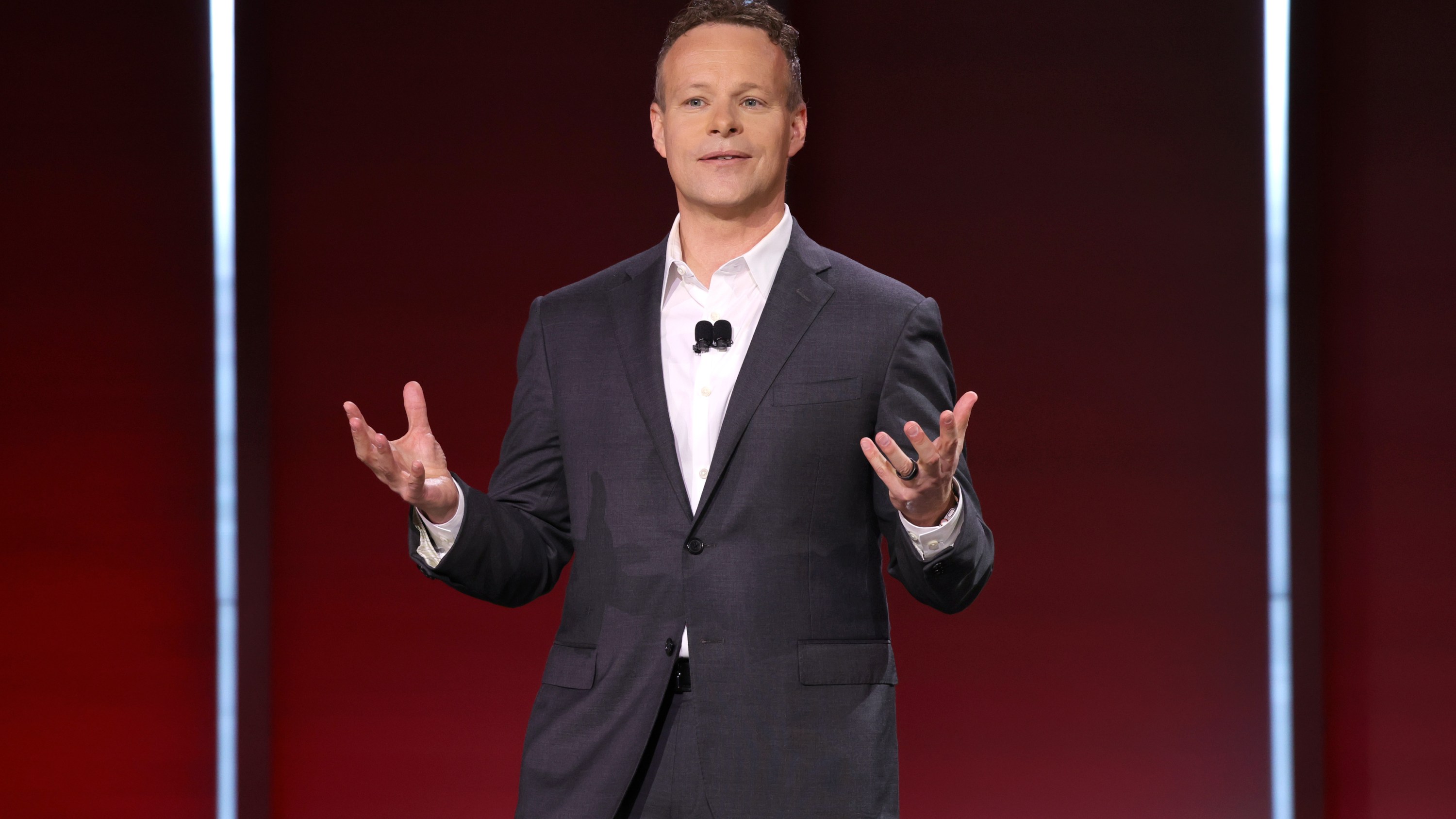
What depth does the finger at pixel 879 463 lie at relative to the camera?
141 centimetres

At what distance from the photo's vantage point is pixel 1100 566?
131 inches

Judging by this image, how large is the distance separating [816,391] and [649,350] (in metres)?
0.24

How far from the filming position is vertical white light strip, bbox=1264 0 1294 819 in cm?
332

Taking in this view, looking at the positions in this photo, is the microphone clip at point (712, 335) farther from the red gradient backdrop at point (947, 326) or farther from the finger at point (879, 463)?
the red gradient backdrop at point (947, 326)

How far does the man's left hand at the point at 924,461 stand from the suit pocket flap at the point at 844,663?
0.23m

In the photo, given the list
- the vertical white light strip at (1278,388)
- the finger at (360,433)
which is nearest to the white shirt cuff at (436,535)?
the finger at (360,433)

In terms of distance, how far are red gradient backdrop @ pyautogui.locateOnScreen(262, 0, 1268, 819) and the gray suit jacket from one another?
5.15ft

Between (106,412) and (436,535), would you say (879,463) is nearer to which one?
(436,535)

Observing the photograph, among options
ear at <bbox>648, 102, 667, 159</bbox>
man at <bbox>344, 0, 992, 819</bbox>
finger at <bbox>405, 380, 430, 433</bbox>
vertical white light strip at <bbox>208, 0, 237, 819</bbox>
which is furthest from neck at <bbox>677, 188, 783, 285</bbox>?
vertical white light strip at <bbox>208, 0, 237, 819</bbox>

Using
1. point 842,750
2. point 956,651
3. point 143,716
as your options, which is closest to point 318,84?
point 143,716

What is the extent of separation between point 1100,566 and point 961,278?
0.83m

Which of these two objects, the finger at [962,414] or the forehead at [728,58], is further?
the forehead at [728,58]

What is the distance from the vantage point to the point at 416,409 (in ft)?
5.34

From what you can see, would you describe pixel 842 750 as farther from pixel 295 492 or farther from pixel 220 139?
pixel 220 139
